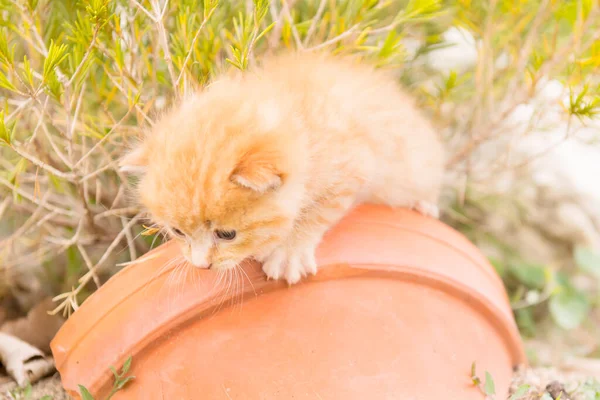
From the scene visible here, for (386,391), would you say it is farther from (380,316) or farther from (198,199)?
(198,199)

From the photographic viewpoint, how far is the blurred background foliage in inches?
52.9

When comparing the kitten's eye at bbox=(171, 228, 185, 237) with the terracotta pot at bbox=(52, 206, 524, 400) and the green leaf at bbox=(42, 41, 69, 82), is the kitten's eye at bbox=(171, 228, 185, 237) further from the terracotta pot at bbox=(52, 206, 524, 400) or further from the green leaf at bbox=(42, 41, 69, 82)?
the green leaf at bbox=(42, 41, 69, 82)

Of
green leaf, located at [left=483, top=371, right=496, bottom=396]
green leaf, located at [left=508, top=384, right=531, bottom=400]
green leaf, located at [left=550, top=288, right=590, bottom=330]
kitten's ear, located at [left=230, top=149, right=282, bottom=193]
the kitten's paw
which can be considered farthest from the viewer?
green leaf, located at [left=550, top=288, right=590, bottom=330]

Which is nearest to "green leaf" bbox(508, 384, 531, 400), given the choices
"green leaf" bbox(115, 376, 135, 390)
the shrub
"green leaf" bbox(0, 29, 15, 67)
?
the shrub

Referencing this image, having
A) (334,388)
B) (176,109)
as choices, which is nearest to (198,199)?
(176,109)

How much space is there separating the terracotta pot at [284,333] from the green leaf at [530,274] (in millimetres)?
1130

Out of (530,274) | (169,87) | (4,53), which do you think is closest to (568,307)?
(530,274)

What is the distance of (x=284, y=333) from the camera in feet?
3.97

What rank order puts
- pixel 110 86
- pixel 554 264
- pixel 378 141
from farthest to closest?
pixel 554 264, pixel 110 86, pixel 378 141

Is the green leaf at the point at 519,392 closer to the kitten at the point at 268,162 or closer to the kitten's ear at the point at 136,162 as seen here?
the kitten at the point at 268,162

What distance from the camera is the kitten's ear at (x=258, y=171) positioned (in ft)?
3.51

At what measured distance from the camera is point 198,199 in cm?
116

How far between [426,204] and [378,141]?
332 mm

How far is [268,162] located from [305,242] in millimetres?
287
